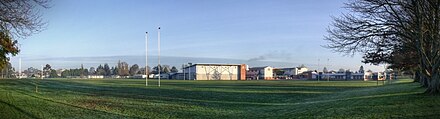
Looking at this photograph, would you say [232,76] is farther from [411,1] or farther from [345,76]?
[411,1]

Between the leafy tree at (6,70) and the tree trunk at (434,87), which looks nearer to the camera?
the tree trunk at (434,87)

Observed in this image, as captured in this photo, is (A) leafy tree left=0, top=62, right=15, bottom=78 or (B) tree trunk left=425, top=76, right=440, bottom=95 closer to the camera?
(B) tree trunk left=425, top=76, right=440, bottom=95

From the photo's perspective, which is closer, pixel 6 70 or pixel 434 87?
pixel 434 87

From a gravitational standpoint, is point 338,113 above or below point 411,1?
below

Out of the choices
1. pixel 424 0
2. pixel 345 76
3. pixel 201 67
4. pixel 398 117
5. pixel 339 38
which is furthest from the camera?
pixel 345 76

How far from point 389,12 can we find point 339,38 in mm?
3336

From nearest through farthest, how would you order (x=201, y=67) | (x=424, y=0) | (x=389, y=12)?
(x=424, y=0) < (x=389, y=12) < (x=201, y=67)

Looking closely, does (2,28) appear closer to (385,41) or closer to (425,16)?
(425,16)

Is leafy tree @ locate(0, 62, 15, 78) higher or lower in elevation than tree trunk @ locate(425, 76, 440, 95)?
higher

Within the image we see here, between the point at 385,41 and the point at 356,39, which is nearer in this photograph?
the point at 356,39

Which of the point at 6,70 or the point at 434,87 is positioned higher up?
the point at 6,70

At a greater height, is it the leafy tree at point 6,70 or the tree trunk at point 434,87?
the leafy tree at point 6,70

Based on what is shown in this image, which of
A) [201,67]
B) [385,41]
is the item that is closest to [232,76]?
[201,67]

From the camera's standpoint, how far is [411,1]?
2281 centimetres
